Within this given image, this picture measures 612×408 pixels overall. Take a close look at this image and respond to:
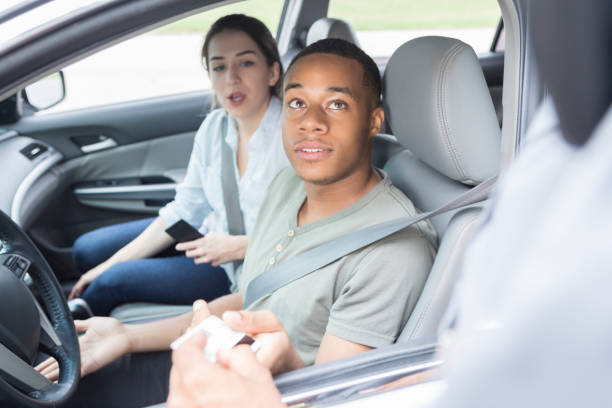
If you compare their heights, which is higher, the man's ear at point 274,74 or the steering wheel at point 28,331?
the man's ear at point 274,74

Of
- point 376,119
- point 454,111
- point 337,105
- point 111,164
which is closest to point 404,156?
point 376,119

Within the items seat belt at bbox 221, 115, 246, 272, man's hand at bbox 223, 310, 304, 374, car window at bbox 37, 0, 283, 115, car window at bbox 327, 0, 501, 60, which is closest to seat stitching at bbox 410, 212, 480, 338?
man's hand at bbox 223, 310, 304, 374

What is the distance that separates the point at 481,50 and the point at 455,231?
309cm

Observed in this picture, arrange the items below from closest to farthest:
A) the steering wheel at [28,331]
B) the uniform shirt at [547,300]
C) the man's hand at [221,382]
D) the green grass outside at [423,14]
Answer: the uniform shirt at [547,300] < the man's hand at [221,382] < the steering wheel at [28,331] < the green grass outside at [423,14]

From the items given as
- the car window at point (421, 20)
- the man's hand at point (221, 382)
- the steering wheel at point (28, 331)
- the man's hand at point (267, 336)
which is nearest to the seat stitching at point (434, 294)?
the man's hand at point (267, 336)

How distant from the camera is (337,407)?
91 centimetres

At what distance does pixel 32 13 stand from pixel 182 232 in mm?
1164

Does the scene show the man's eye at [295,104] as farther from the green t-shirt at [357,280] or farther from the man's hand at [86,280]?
the man's hand at [86,280]

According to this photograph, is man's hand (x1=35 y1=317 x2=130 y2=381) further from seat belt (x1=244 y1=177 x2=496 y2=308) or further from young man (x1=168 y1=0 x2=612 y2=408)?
young man (x1=168 y1=0 x2=612 y2=408)

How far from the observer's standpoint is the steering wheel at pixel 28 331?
3.87ft

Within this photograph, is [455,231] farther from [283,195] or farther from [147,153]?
[147,153]

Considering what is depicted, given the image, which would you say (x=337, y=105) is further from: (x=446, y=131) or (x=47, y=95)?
(x=47, y=95)

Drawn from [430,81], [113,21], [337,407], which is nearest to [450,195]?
[430,81]

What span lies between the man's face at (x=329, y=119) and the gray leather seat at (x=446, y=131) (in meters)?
0.12
